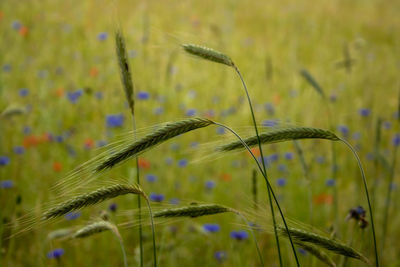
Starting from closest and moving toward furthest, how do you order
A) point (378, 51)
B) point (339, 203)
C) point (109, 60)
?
point (339, 203)
point (109, 60)
point (378, 51)

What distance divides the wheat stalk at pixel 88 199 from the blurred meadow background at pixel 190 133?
0.10 ft

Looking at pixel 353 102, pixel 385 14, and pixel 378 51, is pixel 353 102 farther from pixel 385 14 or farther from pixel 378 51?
pixel 385 14

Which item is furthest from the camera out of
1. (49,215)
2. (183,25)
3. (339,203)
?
(183,25)

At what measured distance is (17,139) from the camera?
2889mm

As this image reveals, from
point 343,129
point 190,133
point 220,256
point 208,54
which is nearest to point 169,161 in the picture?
point 190,133

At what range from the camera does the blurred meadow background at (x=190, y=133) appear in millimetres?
1583

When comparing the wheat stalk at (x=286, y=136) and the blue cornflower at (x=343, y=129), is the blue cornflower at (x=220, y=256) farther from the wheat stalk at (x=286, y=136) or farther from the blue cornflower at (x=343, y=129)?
the blue cornflower at (x=343, y=129)

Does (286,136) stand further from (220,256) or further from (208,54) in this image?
(220,256)

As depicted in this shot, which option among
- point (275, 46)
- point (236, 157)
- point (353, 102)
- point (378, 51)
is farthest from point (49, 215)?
point (378, 51)

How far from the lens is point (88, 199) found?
3.00ft

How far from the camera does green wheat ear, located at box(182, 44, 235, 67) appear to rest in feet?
3.19

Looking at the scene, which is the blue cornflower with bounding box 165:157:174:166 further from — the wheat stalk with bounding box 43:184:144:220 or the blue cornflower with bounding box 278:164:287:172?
the wheat stalk with bounding box 43:184:144:220

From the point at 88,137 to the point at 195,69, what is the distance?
190 centimetres

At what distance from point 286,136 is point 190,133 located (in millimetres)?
2423
